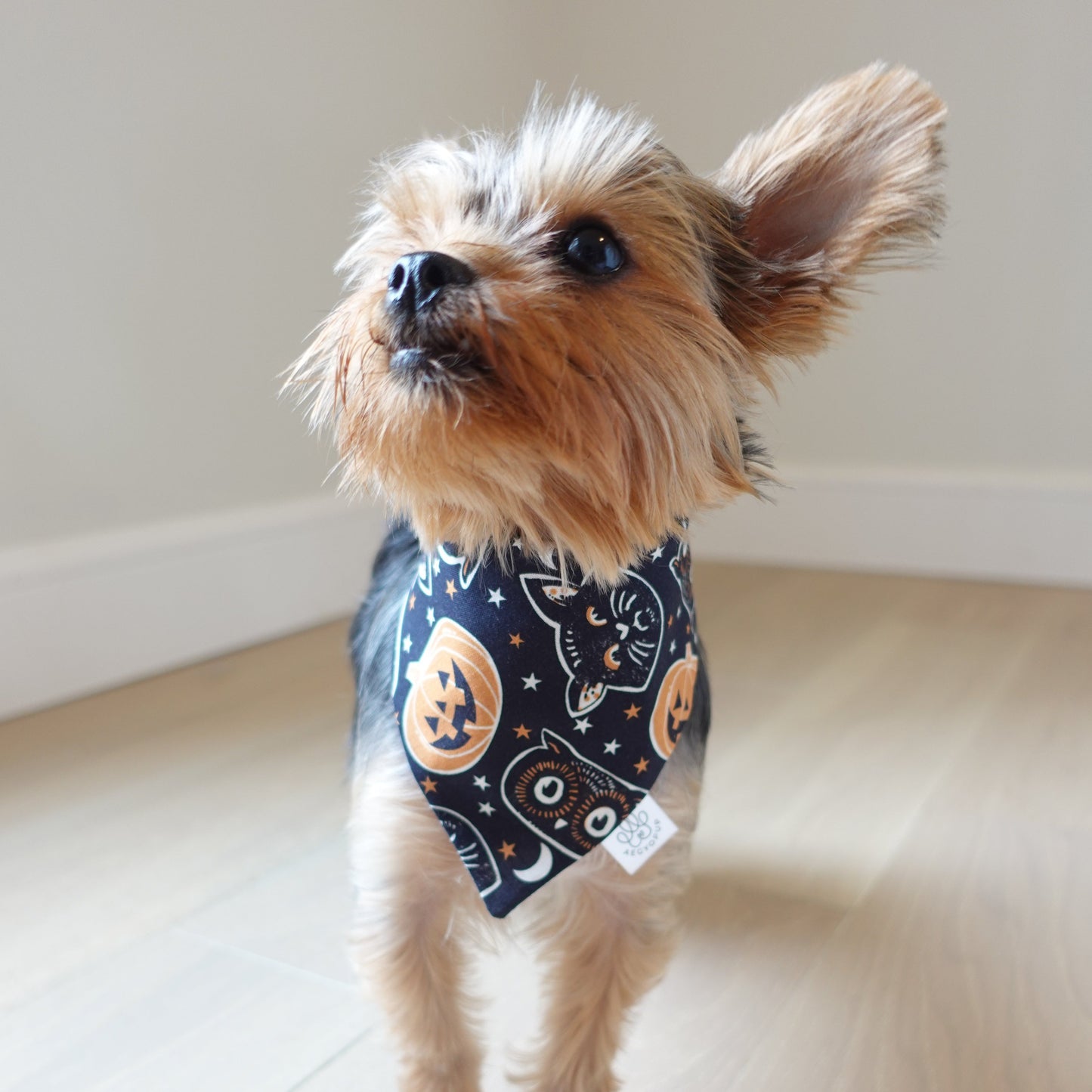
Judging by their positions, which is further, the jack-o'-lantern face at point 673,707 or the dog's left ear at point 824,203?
the jack-o'-lantern face at point 673,707

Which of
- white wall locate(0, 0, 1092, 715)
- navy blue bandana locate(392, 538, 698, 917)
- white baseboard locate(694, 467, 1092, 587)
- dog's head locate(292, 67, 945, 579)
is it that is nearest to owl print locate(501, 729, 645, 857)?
navy blue bandana locate(392, 538, 698, 917)

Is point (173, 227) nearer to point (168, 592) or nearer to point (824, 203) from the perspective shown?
point (168, 592)

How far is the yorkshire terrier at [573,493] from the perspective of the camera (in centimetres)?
99

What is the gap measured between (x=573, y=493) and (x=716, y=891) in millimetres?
847

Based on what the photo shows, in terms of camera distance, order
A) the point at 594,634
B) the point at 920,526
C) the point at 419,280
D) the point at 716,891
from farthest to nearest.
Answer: the point at 920,526 < the point at 716,891 < the point at 594,634 < the point at 419,280

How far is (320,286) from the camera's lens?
2812 millimetres

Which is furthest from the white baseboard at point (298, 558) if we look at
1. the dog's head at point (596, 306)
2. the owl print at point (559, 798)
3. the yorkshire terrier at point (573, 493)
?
the owl print at point (559, 798)

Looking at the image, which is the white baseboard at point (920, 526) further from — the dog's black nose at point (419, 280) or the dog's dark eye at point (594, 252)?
the dog's black nose at point (419, 280)

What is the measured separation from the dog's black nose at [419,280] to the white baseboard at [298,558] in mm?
1525

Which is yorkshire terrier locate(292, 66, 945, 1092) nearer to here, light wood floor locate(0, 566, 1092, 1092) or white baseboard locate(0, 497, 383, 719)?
light wood floor locate(0, 566, 1092, 1092)

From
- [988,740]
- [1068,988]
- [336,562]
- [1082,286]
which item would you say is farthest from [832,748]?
[1082,286]

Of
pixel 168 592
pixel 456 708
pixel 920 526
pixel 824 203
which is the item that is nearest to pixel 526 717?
pixel 456 708

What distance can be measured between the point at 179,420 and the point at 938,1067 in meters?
2.01

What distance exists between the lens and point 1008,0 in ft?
9.61
